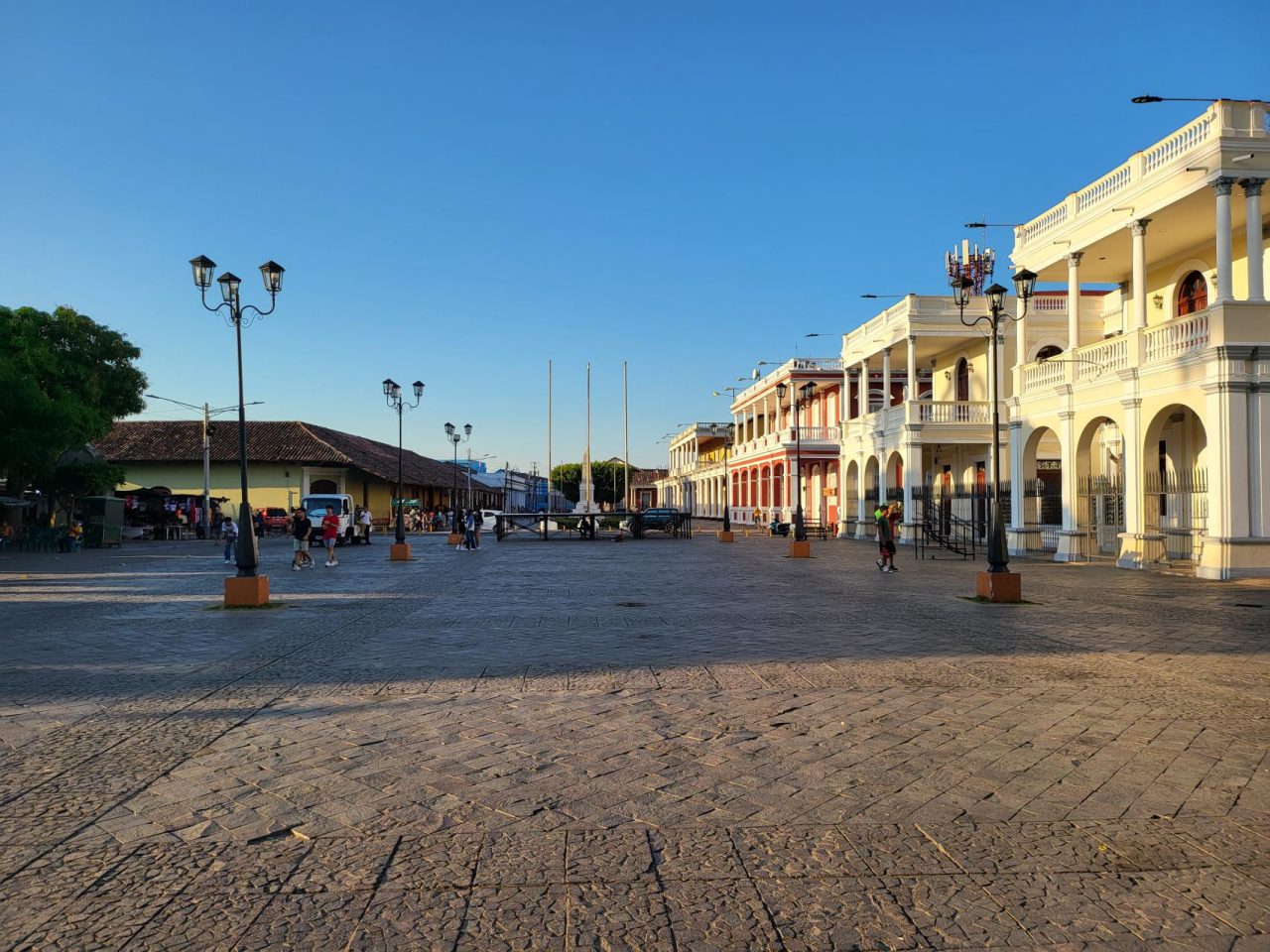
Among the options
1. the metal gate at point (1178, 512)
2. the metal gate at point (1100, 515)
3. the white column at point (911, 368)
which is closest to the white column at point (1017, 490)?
the metal gate at point (1100, 515)

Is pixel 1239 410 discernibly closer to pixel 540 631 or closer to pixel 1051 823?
pixel 540 631

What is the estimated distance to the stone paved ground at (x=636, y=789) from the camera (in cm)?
332

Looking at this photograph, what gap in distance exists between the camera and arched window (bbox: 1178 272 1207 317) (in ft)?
71.7

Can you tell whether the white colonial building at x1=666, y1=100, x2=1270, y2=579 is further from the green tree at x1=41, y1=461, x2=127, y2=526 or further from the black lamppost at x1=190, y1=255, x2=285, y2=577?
the green tree at x1=41, y1=461, x2=127, y2=526

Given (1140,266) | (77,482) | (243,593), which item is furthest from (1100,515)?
(77,482)


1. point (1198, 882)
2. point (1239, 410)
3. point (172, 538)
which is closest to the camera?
point (1198, 882)

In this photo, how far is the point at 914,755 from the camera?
5.31m

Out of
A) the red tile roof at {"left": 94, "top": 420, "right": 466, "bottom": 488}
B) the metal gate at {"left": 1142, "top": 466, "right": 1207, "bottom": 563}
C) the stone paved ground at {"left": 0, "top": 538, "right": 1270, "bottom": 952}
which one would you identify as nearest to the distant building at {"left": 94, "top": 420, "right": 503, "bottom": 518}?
the red tile roof at {"left": 94, "top": 420, "right": 466, "bottom": 488}

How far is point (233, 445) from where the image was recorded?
170 ft

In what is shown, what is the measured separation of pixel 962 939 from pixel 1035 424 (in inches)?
937

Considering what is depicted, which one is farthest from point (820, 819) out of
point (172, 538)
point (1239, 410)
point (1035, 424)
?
point (172, 538)

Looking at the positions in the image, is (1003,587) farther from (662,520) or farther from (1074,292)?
(662,520)

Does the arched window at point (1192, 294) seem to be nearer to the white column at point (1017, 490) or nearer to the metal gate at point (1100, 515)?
the metal gate at point (1100, 515)

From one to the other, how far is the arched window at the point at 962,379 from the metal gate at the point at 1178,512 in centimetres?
1087
